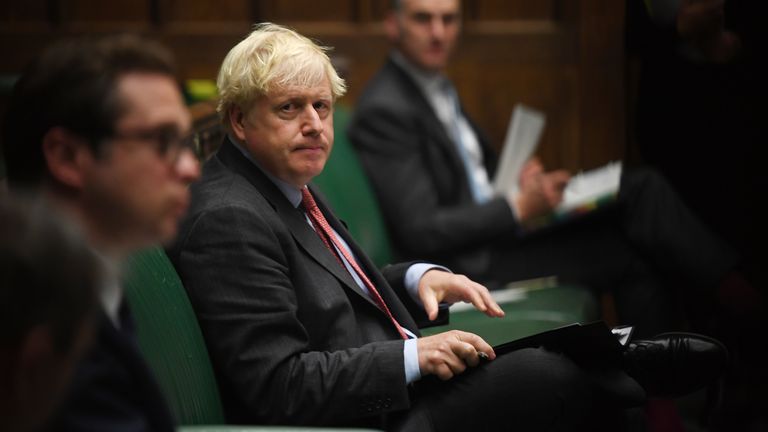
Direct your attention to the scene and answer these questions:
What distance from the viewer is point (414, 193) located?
3117mm

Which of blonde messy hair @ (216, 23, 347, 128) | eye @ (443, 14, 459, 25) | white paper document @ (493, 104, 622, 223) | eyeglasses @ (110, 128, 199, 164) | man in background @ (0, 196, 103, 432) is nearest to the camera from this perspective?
man in background @ (0, 196, 103, 432)

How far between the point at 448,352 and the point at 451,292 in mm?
299

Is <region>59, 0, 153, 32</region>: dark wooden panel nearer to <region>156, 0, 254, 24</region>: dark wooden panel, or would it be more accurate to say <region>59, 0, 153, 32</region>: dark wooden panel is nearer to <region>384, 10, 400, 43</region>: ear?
<region>156, 0, 254, 24</region>: dark wooden panel

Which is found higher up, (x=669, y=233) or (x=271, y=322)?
(x=271, y=322)

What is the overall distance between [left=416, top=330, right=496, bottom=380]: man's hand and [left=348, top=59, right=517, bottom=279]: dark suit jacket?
1.31 m

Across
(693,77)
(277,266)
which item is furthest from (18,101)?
(693,77)

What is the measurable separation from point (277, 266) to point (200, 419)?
10.9 inches

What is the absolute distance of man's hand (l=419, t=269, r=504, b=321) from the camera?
196 centimetres

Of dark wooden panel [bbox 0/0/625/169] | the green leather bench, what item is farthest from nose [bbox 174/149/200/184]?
dark wooden panel [bbox 0/0/625/169]

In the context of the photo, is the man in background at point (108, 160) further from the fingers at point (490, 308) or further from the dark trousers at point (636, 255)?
the dark trousers at point (636, 255)

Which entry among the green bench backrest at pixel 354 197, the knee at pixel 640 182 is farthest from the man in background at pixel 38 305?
the knee at pixel 640 182

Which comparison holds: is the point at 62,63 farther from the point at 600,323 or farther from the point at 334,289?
the point at 600,323

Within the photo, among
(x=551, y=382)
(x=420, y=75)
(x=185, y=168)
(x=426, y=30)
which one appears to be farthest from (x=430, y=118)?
(x=185, y=168)

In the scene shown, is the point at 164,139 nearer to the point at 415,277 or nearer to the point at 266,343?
the point at 266,343
